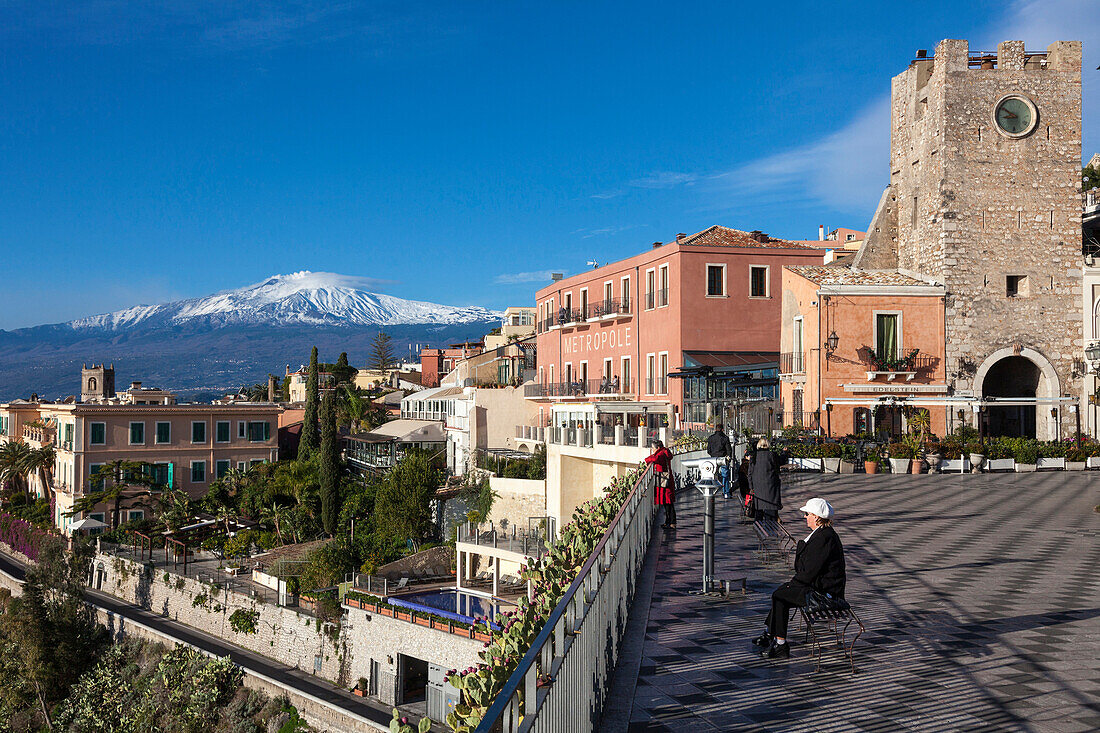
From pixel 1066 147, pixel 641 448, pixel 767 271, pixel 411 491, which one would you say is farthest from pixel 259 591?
pixel 1066 147

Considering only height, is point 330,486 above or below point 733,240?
below

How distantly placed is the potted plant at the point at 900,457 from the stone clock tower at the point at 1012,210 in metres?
6.86

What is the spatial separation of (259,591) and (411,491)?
25.3ft

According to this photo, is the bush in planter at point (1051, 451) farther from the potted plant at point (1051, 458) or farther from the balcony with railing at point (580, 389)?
the balcony with railing at point (580, 389)

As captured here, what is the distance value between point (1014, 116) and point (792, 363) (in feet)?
36.7

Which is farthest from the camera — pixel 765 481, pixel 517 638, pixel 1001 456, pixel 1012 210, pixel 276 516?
pixel 276 516

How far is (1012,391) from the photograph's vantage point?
30906 mm

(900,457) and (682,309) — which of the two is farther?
(682,309)

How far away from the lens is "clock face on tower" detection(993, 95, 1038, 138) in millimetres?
29141

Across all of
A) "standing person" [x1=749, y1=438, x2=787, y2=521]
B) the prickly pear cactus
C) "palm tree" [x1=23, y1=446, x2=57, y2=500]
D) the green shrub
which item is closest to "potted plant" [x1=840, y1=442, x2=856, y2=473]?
"standing person" [x1=749, y1=438, x2=787, y2=521]

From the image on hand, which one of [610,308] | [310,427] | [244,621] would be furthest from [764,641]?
[310,427]

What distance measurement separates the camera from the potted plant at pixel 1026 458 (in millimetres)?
23812

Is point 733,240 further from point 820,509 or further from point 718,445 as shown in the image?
point 820,509

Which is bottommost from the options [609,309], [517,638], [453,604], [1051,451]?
[453,604]
